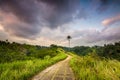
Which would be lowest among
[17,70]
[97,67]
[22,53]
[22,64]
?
[17,70]

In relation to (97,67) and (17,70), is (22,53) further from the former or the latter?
(97,67)

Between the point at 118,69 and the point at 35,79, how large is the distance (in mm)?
7218

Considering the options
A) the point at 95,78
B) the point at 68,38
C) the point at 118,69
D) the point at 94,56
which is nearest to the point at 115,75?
the point at 118,69

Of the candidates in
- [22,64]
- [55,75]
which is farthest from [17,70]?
[55,75]

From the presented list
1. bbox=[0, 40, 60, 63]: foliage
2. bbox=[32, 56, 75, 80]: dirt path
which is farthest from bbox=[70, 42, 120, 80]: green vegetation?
bbox=[0, 40, 60, 63]: foliage

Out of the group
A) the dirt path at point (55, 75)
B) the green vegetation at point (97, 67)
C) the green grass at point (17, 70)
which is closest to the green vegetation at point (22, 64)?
the green grass at point (17, 70)

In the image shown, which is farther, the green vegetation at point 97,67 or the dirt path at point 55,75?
the dirt path at point 55,75

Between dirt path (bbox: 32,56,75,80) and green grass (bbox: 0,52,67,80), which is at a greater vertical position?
green grass (bbox: 0,52,67,80)

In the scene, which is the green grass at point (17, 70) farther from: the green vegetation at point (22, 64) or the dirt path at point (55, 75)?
the dirt path at point (55, 75)

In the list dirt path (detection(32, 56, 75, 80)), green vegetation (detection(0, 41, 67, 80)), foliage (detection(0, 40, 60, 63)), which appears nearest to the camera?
green vegetation (detection(0, 41, 67, 80))

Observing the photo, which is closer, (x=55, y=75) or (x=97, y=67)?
(x=97, y=67)

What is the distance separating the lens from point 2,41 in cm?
10881

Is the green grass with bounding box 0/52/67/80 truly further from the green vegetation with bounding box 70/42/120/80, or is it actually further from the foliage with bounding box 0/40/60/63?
the foliage with bounding box 0/40/60/63

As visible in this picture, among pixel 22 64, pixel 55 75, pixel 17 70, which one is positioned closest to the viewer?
pixel 17 70
